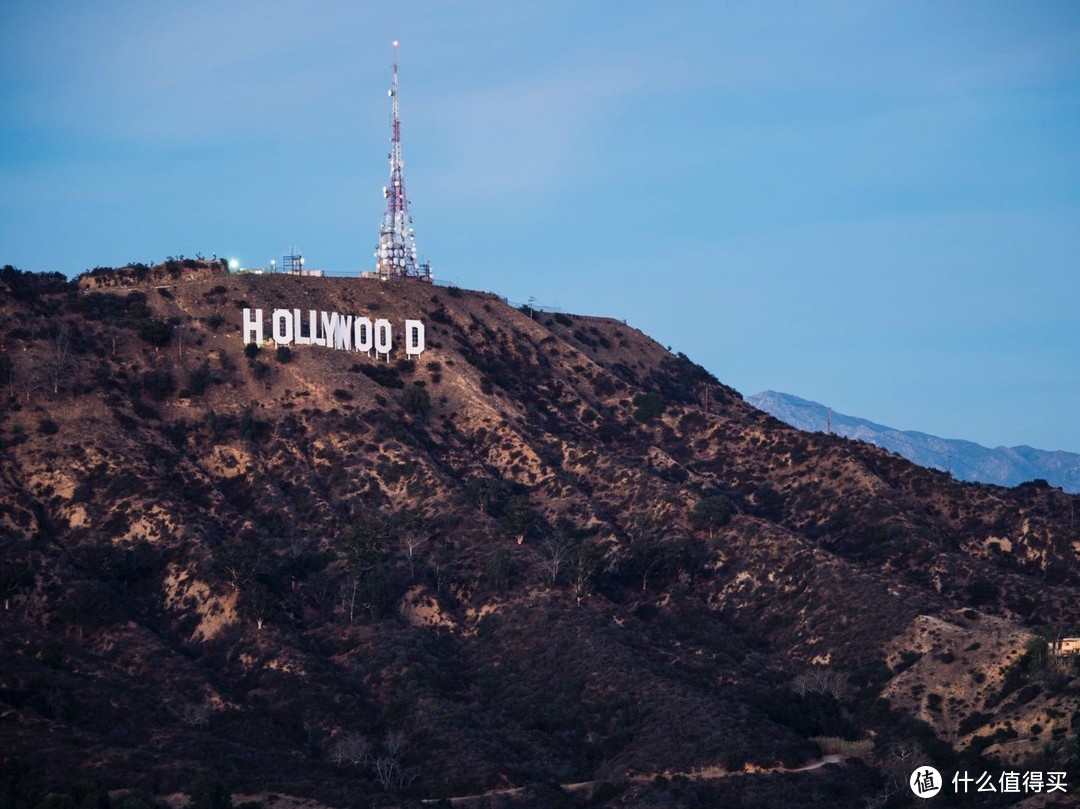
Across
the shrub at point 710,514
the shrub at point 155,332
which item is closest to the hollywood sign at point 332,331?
the shrub at point 155,332

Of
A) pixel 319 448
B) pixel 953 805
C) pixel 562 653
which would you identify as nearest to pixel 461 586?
pixel 562 653

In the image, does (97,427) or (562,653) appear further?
(97,427)

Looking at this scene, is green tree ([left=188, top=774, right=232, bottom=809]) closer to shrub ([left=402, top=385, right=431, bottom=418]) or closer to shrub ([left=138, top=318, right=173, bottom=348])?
shrub ([left=402, top=385, right=431, bottom=418])

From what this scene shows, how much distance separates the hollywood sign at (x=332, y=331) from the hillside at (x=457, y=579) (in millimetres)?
1430

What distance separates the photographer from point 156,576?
123 meters

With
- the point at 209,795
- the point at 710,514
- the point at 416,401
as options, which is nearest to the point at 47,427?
the point at 416,401

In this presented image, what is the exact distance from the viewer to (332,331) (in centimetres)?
15625

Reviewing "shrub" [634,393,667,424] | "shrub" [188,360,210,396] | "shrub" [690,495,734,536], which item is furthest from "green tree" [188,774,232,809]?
"shrub" [634,393,667,424]

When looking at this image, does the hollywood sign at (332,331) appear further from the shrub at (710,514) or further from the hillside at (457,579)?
the shrub at (710,514)

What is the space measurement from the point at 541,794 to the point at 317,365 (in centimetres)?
6085

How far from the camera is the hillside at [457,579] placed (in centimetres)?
10469

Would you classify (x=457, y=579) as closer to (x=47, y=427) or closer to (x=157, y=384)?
(x=157, y=384)

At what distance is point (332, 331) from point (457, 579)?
36.5 meters

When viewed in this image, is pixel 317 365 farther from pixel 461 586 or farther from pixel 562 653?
pixel 562 653
